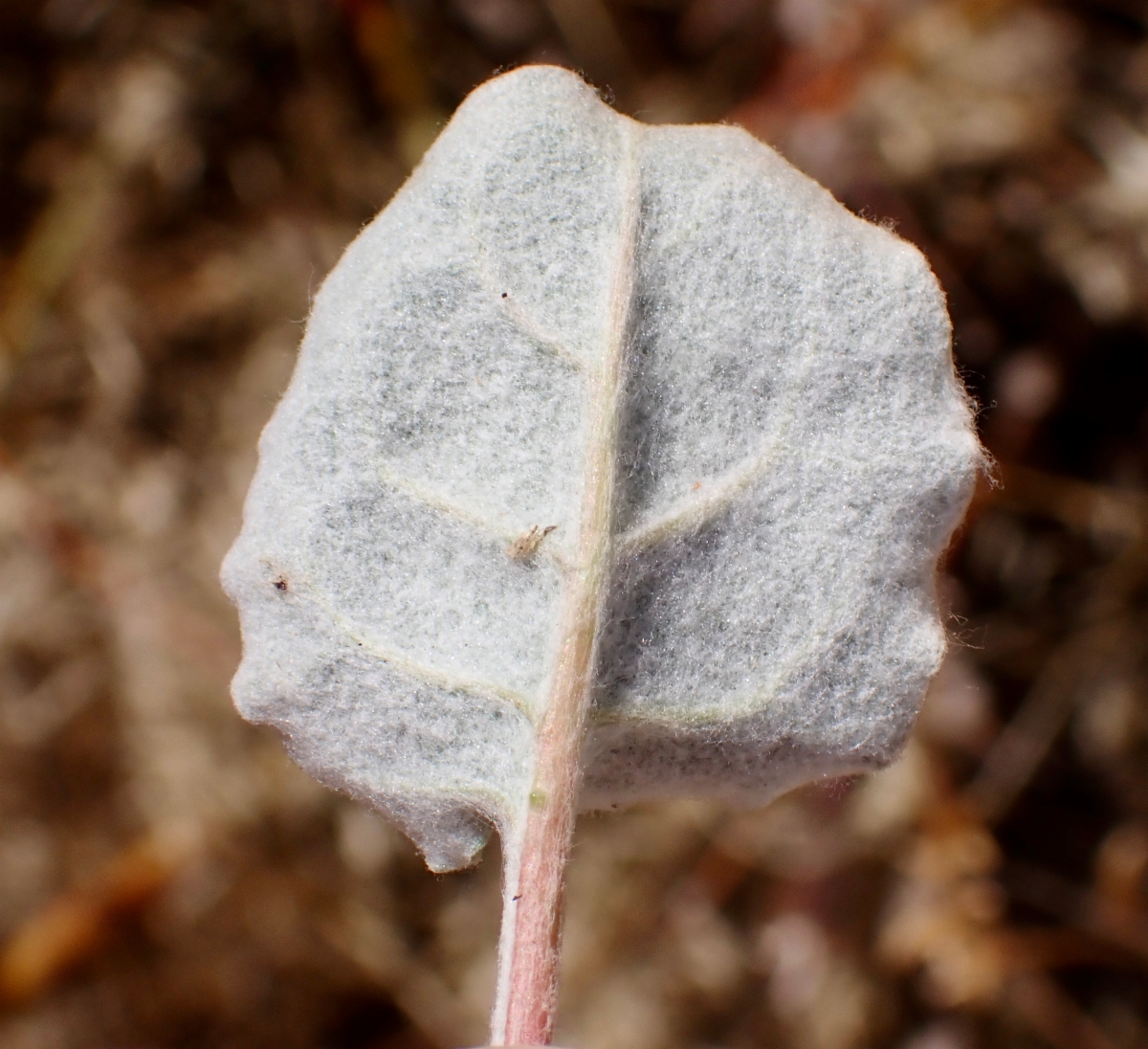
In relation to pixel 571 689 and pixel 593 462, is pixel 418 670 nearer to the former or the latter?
pixel 571 689

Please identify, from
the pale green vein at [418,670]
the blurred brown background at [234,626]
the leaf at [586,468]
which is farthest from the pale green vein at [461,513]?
the blurred brown background at [234,626]

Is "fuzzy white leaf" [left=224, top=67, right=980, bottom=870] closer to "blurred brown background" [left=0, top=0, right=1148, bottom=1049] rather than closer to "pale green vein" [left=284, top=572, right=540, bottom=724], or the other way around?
"pale green vein" [left=284, top=572, right=540, bottom=724]

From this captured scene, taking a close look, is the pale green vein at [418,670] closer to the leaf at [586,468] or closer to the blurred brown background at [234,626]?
the leaf at [586,468]

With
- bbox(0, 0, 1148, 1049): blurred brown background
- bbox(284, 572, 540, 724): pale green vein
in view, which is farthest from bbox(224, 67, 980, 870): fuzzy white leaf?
bbox(0, 0, 1148, 1049): blurred brown background

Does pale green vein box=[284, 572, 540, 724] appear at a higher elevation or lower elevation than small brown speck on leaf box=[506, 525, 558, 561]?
lower

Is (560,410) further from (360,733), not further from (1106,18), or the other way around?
(1106,18)

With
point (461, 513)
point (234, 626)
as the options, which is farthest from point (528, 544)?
point (234, 626)

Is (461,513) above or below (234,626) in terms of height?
above
